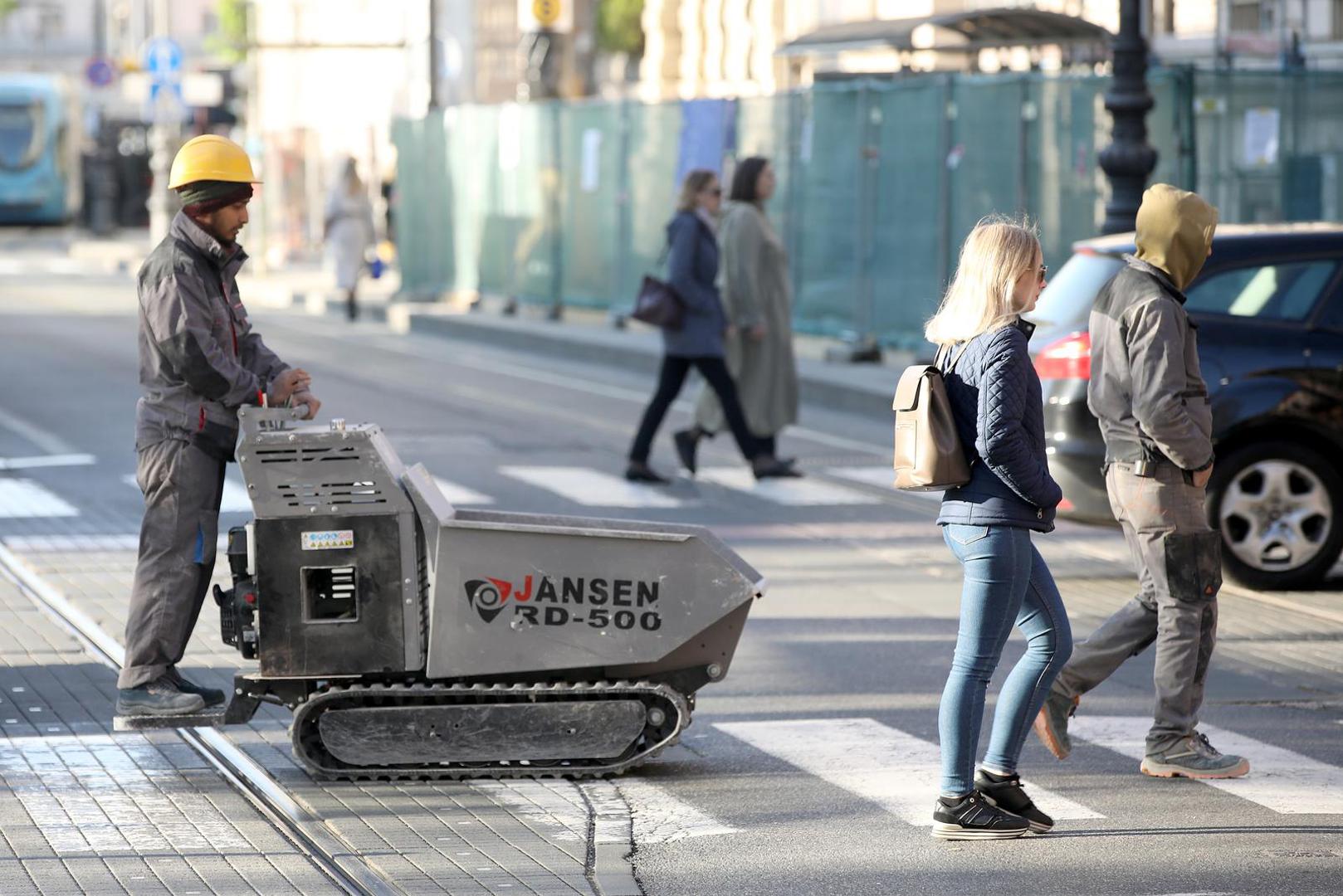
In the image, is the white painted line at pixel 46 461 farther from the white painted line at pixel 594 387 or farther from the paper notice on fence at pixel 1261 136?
the paper notice on fence at pixel 1261 136

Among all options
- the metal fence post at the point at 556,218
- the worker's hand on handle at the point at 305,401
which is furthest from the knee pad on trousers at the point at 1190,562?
the metal fence post at the point at 556,218

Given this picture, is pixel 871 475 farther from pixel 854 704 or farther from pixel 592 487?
pixel 854 704

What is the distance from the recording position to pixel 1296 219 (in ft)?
60.0

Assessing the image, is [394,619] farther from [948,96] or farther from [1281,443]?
[948,96]

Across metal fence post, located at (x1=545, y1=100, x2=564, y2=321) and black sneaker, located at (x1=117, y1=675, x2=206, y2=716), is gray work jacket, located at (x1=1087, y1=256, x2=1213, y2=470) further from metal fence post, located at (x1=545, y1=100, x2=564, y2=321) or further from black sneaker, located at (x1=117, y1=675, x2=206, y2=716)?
metal fence post, located at (x1=545, y1=100, x2=564, y2=321)

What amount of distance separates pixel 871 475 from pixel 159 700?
25.4 feet

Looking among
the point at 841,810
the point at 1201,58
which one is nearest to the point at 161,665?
the point at 841,810

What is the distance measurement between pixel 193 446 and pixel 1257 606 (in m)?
4.96

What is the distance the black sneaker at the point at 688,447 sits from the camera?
1390 cm

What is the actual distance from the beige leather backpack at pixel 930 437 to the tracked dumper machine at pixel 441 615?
0.92 metres

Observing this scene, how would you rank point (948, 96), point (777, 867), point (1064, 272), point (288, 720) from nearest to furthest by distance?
point (777, 867)
point (288, 720)
point (1064, 272)
point (948, 96)

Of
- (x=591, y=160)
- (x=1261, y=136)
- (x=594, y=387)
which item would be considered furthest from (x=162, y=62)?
(x=1261, y=136)

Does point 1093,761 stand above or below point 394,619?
below

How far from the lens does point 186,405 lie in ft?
22.9
